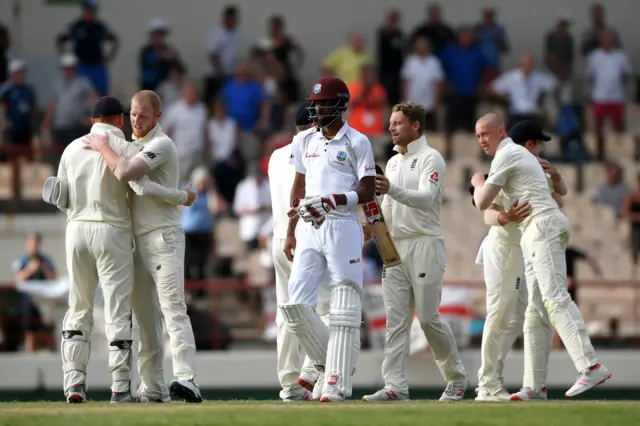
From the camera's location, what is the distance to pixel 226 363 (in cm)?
2003

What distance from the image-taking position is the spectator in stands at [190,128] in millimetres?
24672

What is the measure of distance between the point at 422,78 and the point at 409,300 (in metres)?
13.1

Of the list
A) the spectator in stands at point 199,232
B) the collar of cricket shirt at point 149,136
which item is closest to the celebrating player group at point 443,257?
the collar of cricket shirt at point 149,136

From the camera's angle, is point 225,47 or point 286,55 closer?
point 286,55

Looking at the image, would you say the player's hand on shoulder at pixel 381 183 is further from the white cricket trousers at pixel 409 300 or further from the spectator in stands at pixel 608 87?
the spectator in stands at pixel 608 87

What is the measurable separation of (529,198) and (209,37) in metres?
16.6

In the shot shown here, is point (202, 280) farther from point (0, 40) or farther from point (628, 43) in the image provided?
point (628, 43)

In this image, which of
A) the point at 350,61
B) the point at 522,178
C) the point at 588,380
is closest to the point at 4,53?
the point at 350,61

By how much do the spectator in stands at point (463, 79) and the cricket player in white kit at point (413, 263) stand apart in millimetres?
12982

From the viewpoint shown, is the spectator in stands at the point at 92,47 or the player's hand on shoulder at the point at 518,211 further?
the spectator in stands at the point at 92,47

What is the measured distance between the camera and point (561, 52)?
27.8 metres

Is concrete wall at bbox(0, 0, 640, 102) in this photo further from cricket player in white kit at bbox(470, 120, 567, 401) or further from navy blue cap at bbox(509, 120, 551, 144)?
cricket player in white kit at bbox(470, 120, 567, 401)

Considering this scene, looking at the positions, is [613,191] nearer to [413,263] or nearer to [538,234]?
[538,234]

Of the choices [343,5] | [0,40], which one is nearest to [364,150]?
[0,40]
